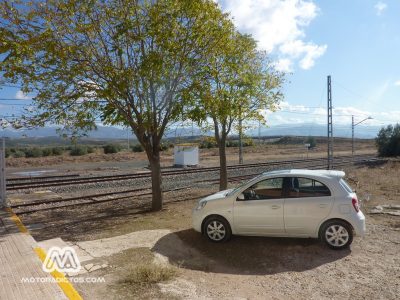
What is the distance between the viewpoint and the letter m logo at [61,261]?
6.37 metres

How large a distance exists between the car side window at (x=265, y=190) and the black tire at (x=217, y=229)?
0.75m

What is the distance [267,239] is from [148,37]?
22.0 ft

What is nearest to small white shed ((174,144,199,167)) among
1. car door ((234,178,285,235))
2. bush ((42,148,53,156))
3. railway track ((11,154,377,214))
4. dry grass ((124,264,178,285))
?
railway track ((11,154,377,214))

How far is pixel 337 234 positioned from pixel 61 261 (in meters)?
5.30

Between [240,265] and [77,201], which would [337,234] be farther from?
[77,201]

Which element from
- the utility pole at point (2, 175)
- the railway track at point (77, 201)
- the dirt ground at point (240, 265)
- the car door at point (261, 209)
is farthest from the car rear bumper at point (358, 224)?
the utility pole at point (2, 175)

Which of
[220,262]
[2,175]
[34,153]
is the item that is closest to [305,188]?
[220,262]

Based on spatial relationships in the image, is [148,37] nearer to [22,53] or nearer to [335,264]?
[22,53]

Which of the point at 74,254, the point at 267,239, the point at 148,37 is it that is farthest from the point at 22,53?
the point at 267,239

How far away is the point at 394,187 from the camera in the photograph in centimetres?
1714

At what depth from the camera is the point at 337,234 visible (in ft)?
25.2

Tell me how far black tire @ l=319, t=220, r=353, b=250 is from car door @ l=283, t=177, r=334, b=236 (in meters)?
0.19

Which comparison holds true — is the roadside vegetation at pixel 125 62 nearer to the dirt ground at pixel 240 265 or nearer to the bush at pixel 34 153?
the dirt ground at pixel 240 265

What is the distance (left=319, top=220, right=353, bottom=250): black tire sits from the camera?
7.64 metres
